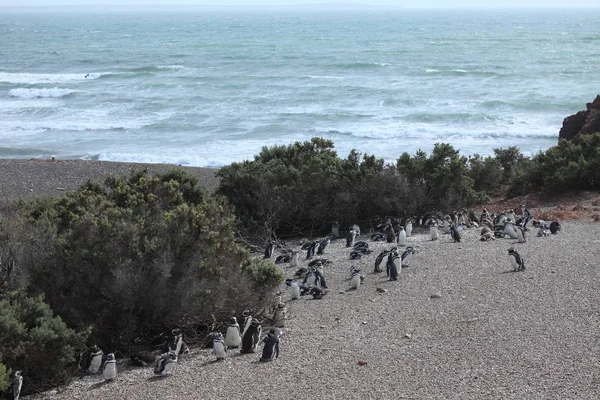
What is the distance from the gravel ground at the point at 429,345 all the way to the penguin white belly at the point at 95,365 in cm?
35

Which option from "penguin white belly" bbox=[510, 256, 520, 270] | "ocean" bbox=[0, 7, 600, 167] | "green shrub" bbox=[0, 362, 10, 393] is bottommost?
"ocean" bbox=[0, 7, 600, 167]

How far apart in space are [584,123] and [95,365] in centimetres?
2233

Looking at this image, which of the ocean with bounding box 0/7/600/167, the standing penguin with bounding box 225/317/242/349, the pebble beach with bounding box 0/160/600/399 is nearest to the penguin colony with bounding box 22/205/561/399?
the standing penguin with bounding box 225/317/242/349

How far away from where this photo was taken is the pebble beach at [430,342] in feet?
33.7

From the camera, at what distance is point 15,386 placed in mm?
10039

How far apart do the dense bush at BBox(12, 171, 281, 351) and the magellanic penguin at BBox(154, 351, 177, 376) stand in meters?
1.32

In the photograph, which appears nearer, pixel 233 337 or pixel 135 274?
pixel 233 337

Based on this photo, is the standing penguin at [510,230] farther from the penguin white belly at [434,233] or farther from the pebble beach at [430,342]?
the penguin white belly at [434,233]

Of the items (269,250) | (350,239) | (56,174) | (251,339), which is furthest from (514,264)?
(56,174)

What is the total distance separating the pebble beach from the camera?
10273 mm

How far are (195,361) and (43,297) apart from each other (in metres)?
2.32

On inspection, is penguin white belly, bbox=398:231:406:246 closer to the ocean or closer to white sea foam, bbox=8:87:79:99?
the ocean

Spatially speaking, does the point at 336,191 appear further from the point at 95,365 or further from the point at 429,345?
the point at 95,365

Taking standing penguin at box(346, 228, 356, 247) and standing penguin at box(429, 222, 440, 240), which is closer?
standing penguin at box(429, 222, 440, 240)
